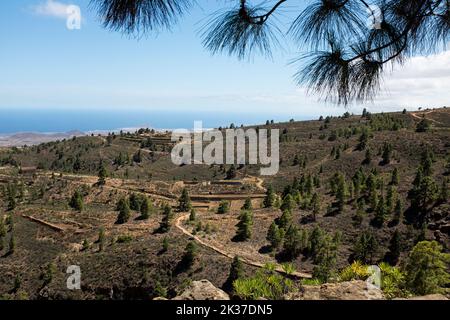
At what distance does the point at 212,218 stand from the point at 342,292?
41.2 m

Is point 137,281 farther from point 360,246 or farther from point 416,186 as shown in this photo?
point 416,186

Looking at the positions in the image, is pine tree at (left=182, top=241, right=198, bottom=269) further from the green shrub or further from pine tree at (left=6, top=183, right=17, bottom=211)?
pine tree at (left=6, top=183, right=17, bottom=211)

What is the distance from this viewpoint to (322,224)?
1652 inches

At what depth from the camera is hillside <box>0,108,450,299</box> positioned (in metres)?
34.0

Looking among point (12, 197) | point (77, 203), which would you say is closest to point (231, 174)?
point (77, 203)

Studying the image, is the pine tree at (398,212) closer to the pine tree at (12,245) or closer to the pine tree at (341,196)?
the pine tree at (341,196)

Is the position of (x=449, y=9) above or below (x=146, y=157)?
above

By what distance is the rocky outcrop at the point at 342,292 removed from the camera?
427 centimetres

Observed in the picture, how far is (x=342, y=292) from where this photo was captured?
4.37 metres

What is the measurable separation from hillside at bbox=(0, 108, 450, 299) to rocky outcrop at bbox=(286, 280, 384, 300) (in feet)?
80.3

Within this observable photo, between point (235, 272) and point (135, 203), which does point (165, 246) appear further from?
point (135, 203)

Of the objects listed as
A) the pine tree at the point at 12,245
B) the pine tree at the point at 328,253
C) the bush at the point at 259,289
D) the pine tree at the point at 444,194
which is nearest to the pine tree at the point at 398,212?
the pine tree at the point at 444,194

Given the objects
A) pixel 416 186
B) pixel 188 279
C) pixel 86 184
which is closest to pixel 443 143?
pixel 416 186

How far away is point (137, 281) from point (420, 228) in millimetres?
27844
